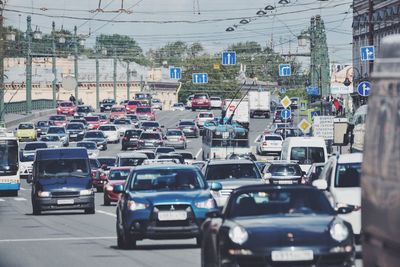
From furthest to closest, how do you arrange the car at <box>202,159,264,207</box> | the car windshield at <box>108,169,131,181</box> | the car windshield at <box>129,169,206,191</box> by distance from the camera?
1. the car windshield at <box>108,169,131,181</box>
2. the car at <box>202,159,264,207</box>
3. the car windshield at <box>129,169,206,191</box>

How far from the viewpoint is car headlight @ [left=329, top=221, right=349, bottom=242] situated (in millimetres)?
15406

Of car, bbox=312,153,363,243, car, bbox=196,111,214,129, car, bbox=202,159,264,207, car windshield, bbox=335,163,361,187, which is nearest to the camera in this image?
car, bbox=312,153,363,243

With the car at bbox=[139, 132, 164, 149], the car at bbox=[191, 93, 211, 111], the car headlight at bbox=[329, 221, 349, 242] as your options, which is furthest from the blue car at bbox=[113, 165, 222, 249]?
the car at bbox=[191, 93, 211, 111]

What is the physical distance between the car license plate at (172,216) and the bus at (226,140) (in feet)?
172

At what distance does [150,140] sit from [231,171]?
2254 inches

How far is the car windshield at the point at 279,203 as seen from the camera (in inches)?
635

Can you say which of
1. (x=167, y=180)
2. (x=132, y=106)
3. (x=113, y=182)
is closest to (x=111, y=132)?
(x=132, y=106)

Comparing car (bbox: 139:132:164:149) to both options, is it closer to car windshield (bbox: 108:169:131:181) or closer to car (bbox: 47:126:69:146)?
car (bbox: 47:126:69:146)

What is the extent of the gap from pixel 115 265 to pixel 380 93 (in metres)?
10.5

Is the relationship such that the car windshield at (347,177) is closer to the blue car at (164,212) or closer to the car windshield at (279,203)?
the blue car at (164,212)

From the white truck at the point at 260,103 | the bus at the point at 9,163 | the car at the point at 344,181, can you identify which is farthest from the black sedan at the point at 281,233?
the white truck at the point at 260,103

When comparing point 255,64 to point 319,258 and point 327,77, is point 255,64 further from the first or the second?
point 319,258

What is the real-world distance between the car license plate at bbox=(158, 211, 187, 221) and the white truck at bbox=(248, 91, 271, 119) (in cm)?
9633

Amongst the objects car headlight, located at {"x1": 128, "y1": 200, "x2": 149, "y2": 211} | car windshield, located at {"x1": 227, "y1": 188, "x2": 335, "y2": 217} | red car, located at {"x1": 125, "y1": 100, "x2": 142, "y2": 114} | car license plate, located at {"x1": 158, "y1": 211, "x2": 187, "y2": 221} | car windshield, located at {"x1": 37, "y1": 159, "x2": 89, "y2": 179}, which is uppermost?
car windshield, located at {"x1": 227, "y1": 188, "x2": 335, "y2": 217}
